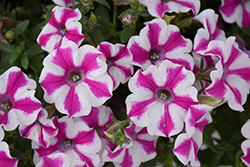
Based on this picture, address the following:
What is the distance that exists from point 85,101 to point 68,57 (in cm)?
12

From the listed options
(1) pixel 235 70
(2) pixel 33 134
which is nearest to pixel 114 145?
(2) pixel 33 134

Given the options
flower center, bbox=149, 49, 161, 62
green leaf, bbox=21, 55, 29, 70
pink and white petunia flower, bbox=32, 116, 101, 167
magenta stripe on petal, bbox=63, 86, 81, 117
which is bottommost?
pink and white petunia flower, bbox=32, 116, 101, 167

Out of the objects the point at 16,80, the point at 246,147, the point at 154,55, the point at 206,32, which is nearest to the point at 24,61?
the point at 16,80

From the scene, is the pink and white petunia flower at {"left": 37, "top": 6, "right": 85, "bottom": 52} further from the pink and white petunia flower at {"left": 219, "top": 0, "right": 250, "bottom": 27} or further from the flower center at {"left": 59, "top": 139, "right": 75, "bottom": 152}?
the pink and white petunia flower at {"left": 219, "top": 0, "right": 250, "bottom": 27}

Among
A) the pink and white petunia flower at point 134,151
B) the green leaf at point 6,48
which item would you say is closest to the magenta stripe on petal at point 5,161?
the pink and white petunia flower at point 134,151

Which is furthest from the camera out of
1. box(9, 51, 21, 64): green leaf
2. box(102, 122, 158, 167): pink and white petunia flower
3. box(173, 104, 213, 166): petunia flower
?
box(9, 51, 21, 64): green leaf

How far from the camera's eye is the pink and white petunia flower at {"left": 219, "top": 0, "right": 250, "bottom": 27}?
97 cm

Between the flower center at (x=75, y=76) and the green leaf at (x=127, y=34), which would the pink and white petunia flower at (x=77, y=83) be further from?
the green leaf at (x=127, y=34)

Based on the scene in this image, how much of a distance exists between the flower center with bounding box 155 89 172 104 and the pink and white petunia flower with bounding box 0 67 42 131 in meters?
0.30

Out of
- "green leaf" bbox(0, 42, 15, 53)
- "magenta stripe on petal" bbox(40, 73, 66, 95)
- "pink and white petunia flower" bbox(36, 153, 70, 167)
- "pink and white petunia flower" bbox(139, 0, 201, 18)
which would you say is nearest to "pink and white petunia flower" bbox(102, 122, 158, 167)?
"pink and white petunia flower" bbox(36, 153, 70, 167)

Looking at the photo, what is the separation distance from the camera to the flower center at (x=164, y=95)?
0.78 m

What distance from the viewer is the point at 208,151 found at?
1.10 metres

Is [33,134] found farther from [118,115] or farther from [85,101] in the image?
[118,115]

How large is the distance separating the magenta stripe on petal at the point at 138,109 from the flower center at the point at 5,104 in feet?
1.09
